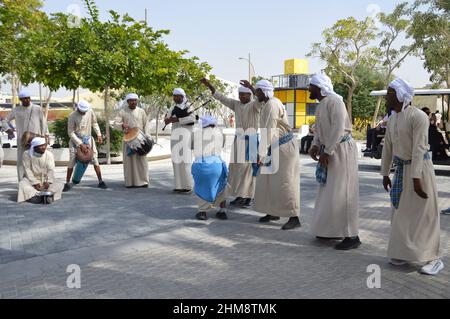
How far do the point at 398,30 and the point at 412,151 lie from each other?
3237 centimetres

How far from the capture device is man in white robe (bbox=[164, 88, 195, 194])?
9.20 meters

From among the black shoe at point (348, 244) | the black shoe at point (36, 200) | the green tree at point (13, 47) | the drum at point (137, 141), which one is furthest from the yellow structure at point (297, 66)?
the black shoe at point (348, 244)

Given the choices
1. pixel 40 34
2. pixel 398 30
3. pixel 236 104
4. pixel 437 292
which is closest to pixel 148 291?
pixel 437 292

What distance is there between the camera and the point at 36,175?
8.36 m

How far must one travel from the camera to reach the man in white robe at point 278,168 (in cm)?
646

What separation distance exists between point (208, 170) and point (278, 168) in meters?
0.98

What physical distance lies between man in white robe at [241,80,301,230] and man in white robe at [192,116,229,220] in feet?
1.94

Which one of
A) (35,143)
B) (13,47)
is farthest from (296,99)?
(35,143)

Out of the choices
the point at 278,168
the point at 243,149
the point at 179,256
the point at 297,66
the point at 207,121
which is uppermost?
the point at 297,66

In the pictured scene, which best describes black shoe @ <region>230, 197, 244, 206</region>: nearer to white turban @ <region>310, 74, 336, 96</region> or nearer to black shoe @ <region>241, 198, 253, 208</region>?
black shoe @ <region>241, 198, 253, 208</region>

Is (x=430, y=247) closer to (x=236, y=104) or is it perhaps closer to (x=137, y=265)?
(x=137, y=265)

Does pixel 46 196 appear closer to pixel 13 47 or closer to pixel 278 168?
pixel 278 168

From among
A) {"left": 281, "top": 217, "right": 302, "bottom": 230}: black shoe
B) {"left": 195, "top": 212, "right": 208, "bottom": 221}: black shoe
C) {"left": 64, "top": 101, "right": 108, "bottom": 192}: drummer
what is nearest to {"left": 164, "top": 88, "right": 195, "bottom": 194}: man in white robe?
{"left": 64, "top": 101, "right": 108, "bottom": 192}: drummer

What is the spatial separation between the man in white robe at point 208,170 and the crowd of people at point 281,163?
0.05 ft
